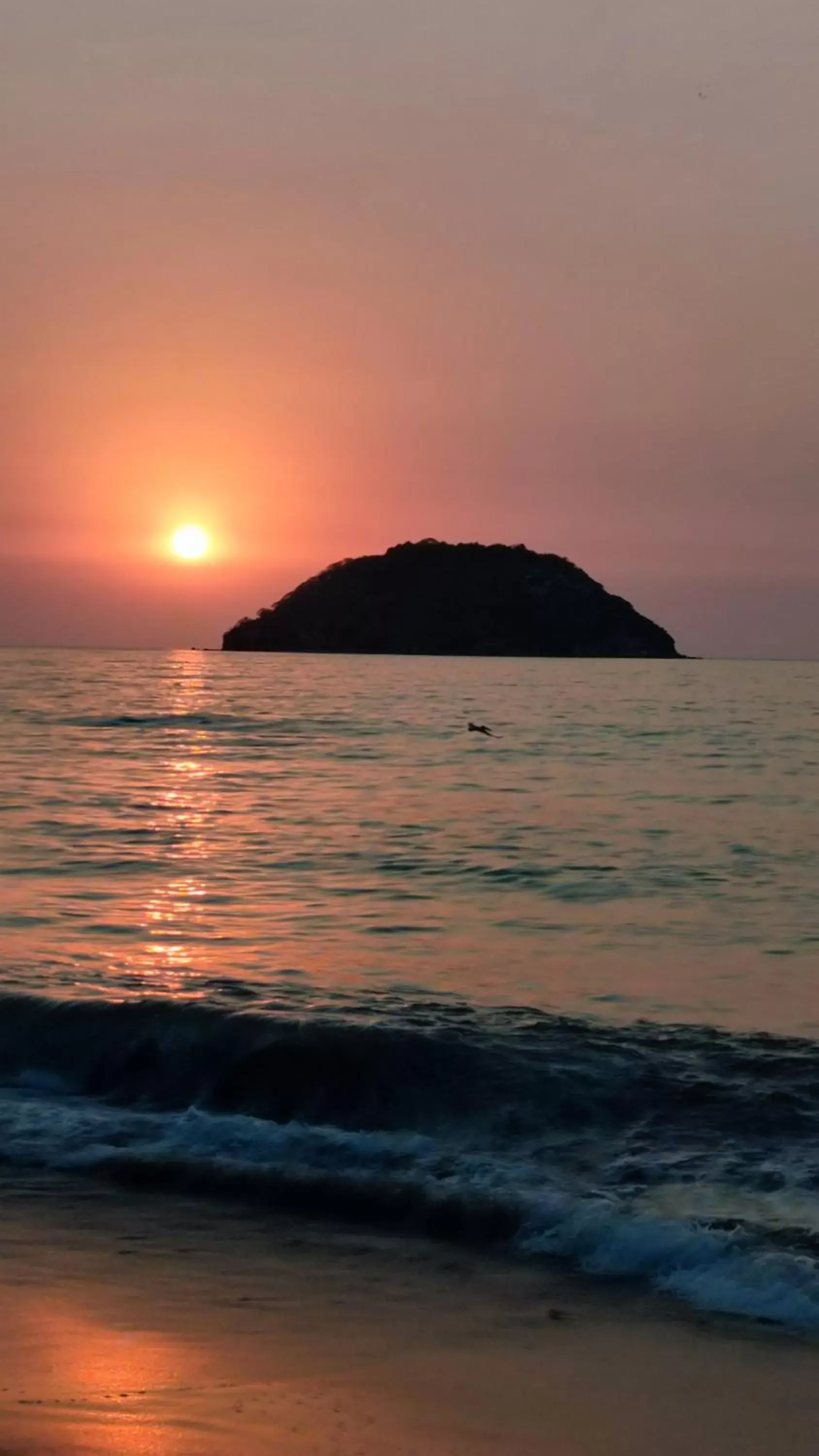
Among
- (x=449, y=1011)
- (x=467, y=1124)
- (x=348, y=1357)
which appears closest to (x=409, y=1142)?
(x=467, y=1124)

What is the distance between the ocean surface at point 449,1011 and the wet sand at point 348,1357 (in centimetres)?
58

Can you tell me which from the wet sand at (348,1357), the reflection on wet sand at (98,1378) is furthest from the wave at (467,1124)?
the reflection on wet sand at (98,1378)

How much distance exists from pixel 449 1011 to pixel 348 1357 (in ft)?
20.6

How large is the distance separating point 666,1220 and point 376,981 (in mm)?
6013

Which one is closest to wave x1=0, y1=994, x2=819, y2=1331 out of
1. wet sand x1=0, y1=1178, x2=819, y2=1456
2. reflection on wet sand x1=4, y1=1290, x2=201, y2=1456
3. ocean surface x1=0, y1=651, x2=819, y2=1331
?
ocean surface x1=0, y1=651, x2=819, y2=1331

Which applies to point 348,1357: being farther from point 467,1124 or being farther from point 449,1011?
point 449,1011

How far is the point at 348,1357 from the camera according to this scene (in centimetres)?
633

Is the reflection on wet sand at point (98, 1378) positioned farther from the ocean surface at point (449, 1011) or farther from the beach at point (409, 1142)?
the ocean surface at point (449, 1011)

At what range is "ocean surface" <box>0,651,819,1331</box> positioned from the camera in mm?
8625

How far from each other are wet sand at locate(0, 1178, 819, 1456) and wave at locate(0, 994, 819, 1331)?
50cm

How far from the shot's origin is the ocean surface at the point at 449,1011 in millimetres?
8625

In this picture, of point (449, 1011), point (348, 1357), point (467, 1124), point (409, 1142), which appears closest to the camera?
point (348, 1357)

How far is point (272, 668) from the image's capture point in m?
150

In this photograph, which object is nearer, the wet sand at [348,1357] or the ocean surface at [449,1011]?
the wet sand at [348,1357]
